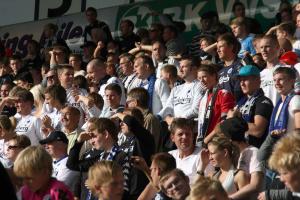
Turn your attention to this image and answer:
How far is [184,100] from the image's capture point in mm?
11812

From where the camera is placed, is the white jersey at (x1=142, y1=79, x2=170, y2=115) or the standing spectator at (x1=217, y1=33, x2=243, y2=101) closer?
the standing spectator at (x1=217, y1=33, x2=243, y2=101)

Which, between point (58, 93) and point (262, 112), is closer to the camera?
point (262, 112)

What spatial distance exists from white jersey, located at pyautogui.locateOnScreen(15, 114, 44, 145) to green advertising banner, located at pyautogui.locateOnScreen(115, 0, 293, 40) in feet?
18.9

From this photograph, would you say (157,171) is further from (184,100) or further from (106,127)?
(184,100)

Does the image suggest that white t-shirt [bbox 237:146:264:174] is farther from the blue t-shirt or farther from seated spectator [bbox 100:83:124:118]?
the blue t-shirt

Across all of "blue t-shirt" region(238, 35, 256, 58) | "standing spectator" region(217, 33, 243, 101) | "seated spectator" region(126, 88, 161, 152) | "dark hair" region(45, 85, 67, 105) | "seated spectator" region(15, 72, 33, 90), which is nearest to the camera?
"seated spectator" region(126, 88, 161, 152)

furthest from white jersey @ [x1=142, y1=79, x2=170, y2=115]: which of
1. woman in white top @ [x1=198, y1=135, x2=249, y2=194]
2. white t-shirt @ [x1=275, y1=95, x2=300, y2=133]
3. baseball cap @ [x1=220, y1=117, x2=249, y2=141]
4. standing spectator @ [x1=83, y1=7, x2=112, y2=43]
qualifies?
standing spectator @ [x1=83, y1=7, x2=112, y2=43]

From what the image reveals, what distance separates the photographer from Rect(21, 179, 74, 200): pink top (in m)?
7.38

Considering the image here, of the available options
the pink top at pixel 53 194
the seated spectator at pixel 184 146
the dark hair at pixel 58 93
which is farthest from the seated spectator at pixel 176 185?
the dark hair at pixel 58 93

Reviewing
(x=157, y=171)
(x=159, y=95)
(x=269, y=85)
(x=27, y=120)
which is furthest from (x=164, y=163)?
(x=27, y=120)

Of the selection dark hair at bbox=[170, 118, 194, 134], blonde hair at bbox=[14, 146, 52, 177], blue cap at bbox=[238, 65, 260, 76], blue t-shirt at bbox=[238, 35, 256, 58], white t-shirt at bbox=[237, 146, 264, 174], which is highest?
blue t-shirt at bbox=[238, 35, 256, 58]

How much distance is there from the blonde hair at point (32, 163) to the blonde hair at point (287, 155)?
202 cm

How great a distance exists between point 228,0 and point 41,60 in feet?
11.9

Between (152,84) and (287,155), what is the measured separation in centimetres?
644
